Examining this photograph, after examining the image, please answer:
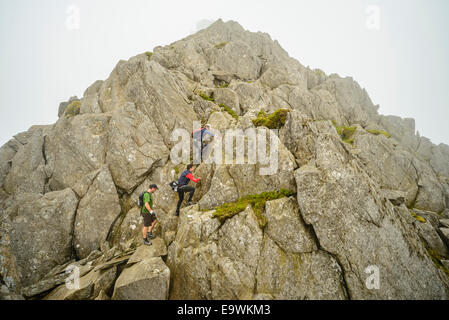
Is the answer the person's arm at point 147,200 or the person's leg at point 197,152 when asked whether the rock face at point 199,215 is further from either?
the person's arm at point 147,200

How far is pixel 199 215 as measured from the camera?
13211mm

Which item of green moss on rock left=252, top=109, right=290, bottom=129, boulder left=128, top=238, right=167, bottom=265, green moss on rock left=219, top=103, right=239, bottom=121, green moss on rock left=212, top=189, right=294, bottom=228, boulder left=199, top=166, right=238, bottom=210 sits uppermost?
green moss on rock left=219, top=103, right=239, bottom=121

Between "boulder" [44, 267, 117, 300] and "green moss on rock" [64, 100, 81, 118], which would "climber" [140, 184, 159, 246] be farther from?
"green moss on rock" [64, 100, 81, 118]

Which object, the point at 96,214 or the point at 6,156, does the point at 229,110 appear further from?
the point at 6,156

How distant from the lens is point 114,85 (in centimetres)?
2620

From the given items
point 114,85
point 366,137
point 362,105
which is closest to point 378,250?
point 366,137

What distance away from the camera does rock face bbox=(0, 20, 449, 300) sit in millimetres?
10383

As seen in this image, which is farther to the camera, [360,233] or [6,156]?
[6,156]

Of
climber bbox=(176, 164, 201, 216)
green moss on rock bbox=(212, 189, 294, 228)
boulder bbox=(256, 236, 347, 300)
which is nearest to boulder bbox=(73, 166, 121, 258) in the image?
climber bbox=(176, 164, 201, 216)

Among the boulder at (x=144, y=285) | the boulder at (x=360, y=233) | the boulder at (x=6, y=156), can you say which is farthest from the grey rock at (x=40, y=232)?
the boulder at (x=360, y=233)

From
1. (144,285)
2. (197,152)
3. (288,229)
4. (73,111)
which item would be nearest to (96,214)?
(144,285)
